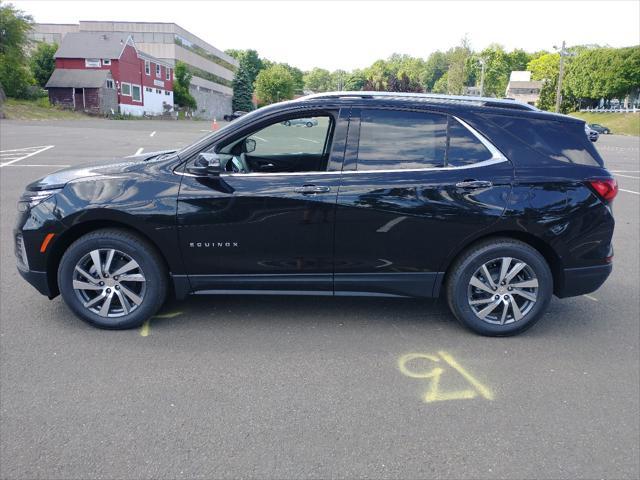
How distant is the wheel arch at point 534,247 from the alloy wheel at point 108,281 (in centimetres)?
238

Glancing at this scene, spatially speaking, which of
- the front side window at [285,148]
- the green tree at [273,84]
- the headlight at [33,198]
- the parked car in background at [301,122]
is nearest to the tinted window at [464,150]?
the front side window at [285,148]

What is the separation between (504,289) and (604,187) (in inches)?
42.6

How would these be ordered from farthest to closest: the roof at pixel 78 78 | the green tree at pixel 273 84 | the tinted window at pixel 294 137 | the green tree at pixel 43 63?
the green tree at pixel 273 84 < the green tree at pixel 43 63 < the roof at pixel 78 78 < the tinted window at pixel 294 137

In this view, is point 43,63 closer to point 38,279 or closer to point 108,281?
point 38,279

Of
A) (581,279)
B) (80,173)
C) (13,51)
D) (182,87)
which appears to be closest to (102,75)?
(13,51)

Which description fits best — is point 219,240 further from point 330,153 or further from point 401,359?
point 401,359

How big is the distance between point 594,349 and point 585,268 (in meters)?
0.62

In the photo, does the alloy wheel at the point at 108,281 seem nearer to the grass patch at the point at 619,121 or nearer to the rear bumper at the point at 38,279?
the rear bumper at the point at 38,279

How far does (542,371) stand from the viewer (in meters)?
3.78

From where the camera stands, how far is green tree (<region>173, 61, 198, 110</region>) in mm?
81938

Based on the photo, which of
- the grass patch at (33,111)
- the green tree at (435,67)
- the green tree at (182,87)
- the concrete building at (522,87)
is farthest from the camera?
the green tree at (435,67)

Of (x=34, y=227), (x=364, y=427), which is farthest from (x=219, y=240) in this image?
(x=364, y=427)

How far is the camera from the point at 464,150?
13.6 feet

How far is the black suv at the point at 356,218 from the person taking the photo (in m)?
4.05
